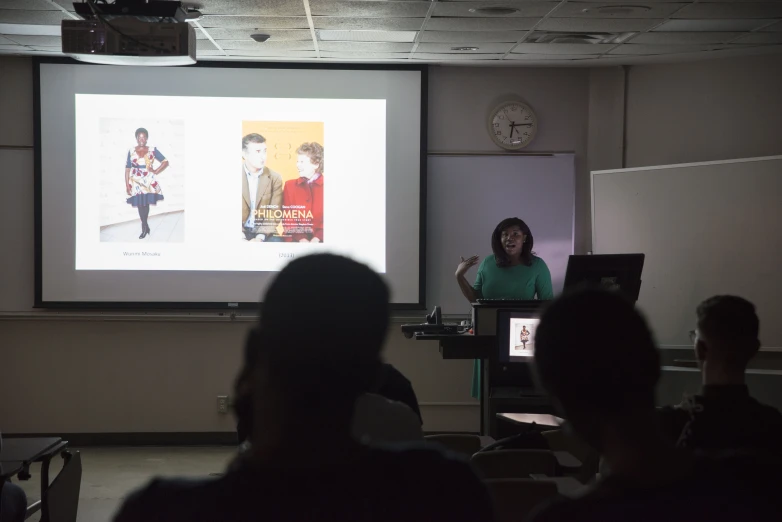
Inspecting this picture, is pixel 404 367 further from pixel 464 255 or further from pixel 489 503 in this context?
pixel 489 503

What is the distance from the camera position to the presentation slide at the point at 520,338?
163 inches

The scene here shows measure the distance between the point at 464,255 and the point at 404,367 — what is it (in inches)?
38.2

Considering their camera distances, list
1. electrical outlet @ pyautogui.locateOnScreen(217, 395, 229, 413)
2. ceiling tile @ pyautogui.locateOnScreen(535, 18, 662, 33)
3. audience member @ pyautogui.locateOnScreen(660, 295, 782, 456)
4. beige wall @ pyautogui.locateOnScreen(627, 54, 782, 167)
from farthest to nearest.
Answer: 1. electrical outlet @ pyautogui.locateOnScreen(217, 395, 229, 413)
2. beige wall @ pyautogui.locateOnScreen(627, 54, 782, 167)
3. ceiling tile @ pyautogui.locateOnScreen(535, 18, 662, 33)
4. audience member @ pyautogui.locateOnScreen(660, 295, 782, 456)

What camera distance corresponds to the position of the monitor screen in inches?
163

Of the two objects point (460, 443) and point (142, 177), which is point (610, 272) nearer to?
point (460, 443)

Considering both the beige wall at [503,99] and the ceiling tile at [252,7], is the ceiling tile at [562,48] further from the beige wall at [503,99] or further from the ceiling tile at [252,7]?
the ceiling tile at [252,7]

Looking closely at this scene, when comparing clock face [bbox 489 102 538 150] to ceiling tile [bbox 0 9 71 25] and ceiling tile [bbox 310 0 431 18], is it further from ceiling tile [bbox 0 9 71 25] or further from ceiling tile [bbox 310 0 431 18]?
ceiling tile [bbox 0 9 71 25]

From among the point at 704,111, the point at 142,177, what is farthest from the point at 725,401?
the point at 142,177

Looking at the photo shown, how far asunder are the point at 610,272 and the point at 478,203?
199 cm

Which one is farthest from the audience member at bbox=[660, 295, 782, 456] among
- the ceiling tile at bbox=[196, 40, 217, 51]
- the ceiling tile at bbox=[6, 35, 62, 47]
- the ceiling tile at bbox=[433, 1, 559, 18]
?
the ceiling tile at bbox=[6, 35, 62, 47]

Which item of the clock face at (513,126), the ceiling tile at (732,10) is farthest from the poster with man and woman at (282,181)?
the ceiling tile at (732,10)

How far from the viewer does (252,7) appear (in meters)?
4.41

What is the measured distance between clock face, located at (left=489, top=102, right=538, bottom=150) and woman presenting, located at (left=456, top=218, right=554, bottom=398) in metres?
0.97

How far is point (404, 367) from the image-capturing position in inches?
239
